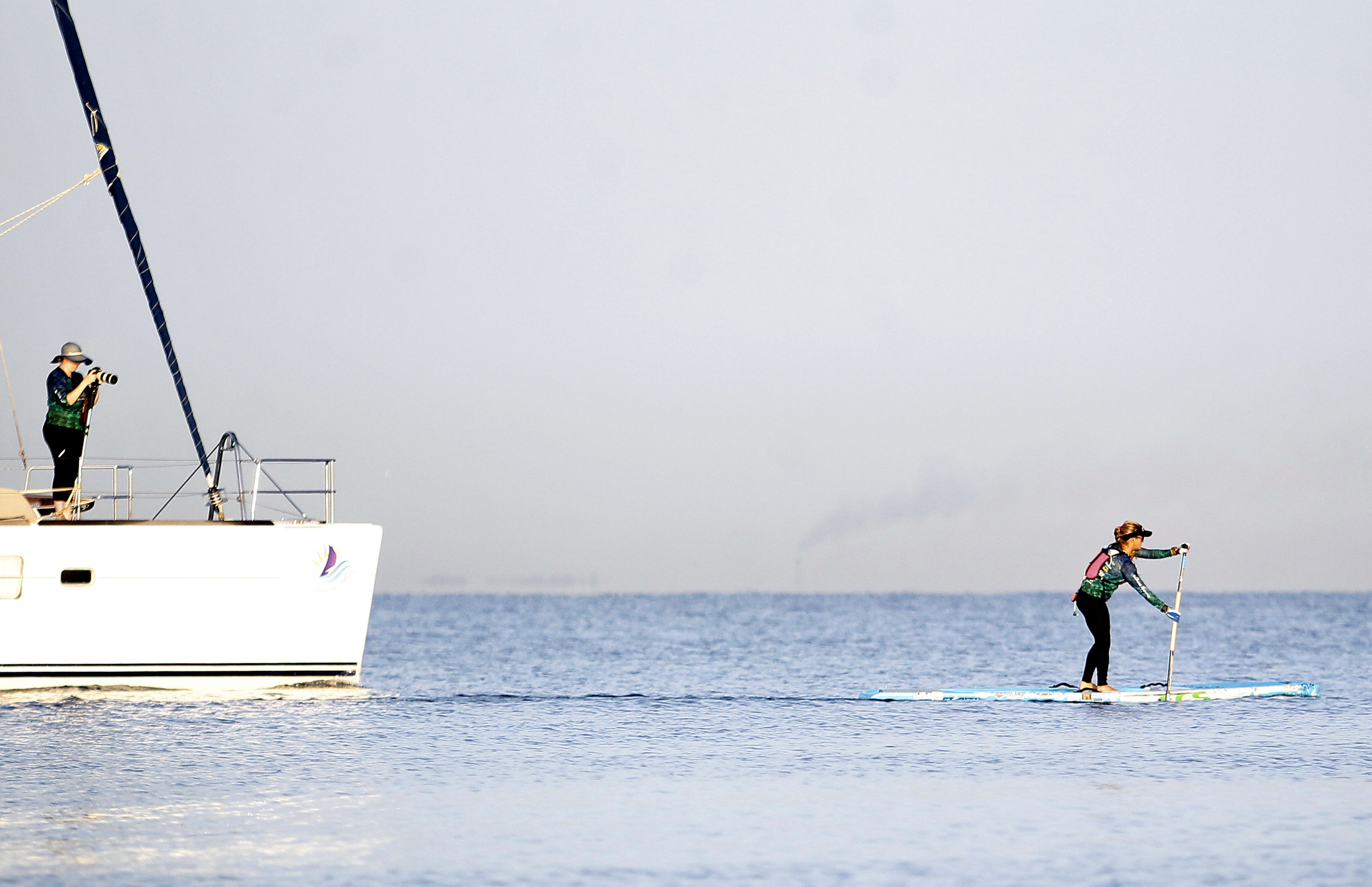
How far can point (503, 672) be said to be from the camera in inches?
1286

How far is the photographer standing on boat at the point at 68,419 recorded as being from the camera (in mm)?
18781

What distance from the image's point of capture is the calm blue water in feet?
29.9

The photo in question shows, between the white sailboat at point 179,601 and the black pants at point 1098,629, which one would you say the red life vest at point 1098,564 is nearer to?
the black pants at point 1098,629

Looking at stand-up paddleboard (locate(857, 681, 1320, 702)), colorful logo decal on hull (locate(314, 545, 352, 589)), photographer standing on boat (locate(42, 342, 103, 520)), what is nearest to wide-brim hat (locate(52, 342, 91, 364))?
photographer standing on boat (locate(42, 342, 103, 520))

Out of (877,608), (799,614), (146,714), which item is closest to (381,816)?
(146,714)

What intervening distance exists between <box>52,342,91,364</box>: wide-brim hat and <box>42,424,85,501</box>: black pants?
930 millimetres

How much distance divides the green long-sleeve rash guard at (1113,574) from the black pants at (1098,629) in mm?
84

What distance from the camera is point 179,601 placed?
18.5 metres

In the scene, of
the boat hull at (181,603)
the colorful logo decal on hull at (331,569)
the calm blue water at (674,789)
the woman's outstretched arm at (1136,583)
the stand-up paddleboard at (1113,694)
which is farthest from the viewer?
the colorful logo decal on hull at (331,569)

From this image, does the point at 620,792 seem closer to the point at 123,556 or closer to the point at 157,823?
the point at 157,823

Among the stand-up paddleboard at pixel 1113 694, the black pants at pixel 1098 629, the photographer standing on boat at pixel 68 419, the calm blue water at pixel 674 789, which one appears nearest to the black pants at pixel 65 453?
the photographer standing on boat at pixel 68 419

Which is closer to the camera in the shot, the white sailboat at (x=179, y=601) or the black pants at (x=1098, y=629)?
the black pants at (x=1098, y=629)

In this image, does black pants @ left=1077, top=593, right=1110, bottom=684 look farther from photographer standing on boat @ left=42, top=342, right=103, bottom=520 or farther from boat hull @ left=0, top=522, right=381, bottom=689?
photographer standing on boat @ left=42, top=342, right=103, bottom=520

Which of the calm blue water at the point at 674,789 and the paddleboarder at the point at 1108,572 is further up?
the paddleboarder at the point at 1108,572
